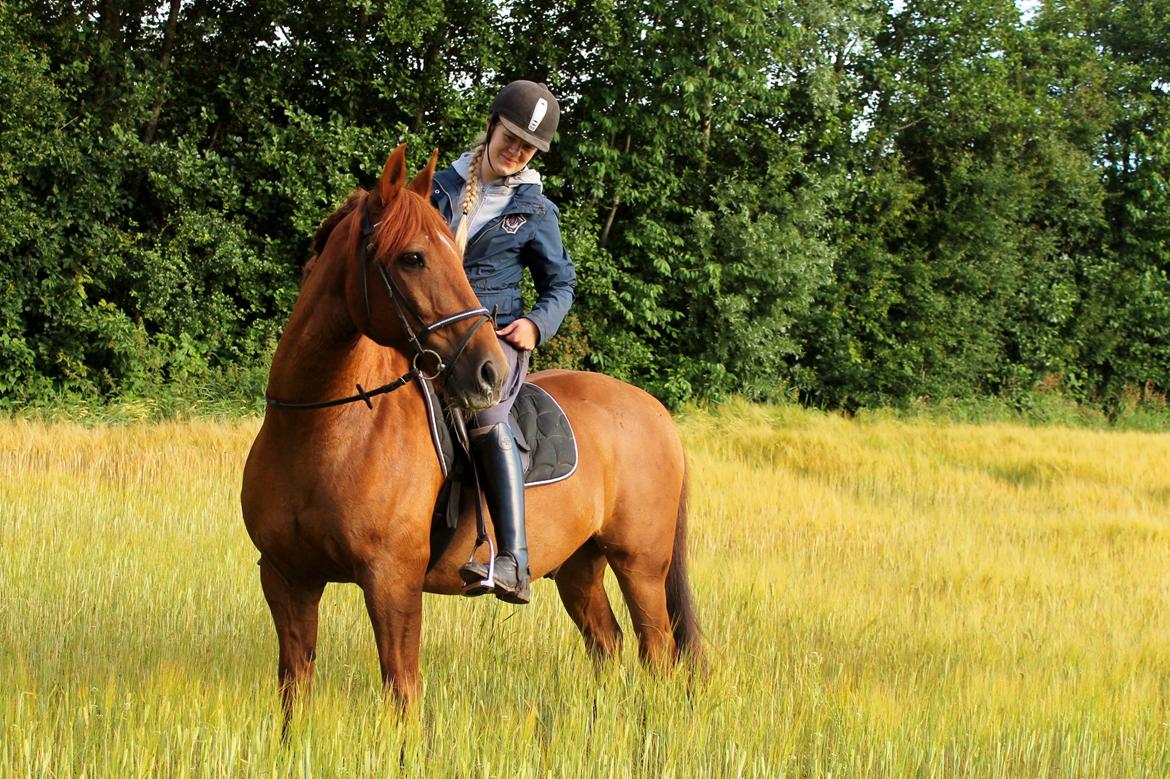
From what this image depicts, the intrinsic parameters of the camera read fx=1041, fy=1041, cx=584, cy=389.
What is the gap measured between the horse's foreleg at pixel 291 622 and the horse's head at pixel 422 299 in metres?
1.03

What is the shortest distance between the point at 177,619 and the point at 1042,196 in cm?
2304

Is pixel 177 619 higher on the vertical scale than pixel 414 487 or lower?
lower

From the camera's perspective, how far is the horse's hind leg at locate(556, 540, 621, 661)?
4.92m

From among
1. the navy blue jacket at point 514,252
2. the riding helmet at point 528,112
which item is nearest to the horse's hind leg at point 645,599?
the navy blue jacket at point 514,252

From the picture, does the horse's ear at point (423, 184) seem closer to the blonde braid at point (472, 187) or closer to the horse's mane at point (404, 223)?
the horse's mane at point (404, 223)

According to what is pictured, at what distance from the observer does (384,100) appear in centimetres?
1650

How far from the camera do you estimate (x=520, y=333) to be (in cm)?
402

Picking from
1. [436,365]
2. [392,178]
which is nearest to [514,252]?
[392,178]

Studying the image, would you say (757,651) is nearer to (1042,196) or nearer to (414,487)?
(414,487)

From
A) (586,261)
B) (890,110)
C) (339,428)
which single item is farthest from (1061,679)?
(890,110)

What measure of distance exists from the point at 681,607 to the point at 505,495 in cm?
142

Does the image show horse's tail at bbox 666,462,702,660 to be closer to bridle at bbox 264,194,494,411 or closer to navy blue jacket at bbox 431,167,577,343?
navy blue jacket at bbox 431,167,577,343

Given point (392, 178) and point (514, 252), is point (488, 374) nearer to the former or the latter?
point (392, 178)

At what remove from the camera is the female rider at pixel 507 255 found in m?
3.97
